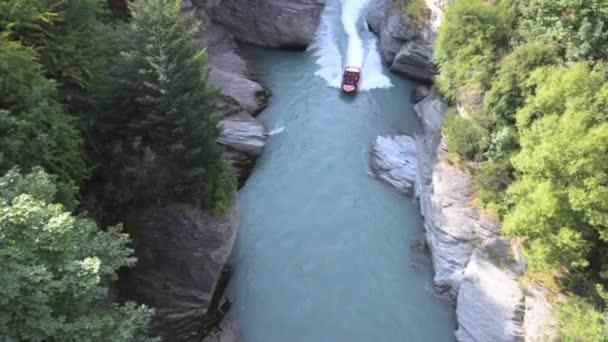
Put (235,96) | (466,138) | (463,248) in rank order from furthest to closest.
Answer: (235,96), (466,138), (463,248)

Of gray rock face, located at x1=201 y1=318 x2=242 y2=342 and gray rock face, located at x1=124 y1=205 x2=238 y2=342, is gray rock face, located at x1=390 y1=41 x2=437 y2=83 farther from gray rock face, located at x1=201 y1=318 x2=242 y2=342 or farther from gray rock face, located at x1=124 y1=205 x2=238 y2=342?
gray rock face, located at x1=201 y1=318 x2=242 y2=342

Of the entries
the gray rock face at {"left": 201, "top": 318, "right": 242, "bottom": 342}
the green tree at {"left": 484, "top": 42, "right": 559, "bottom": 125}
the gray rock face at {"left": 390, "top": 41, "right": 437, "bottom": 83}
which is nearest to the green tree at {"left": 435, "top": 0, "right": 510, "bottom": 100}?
the green tree at {"left": 484, "top": 42, "right": 559, "bottom": 125}

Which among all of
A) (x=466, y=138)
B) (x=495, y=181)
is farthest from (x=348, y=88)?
(x=495, y=181)

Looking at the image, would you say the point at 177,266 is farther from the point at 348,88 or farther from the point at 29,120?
the point at 348,88

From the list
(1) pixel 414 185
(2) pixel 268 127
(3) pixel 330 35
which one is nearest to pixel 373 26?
(3) pixel 330 35

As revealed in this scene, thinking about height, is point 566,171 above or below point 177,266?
above

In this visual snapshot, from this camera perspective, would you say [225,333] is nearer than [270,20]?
Yes

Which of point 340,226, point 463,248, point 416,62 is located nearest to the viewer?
point 463,248

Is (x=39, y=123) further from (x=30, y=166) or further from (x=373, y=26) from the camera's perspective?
(x=373, y=26)
